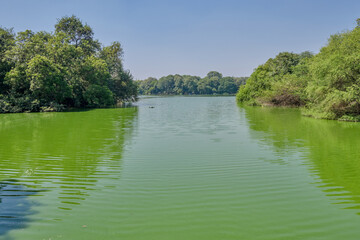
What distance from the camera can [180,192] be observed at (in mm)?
6500

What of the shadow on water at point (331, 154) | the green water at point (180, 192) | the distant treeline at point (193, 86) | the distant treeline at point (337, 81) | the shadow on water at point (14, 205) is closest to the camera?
the green water at point (180, 192)

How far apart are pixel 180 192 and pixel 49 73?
32.9 m

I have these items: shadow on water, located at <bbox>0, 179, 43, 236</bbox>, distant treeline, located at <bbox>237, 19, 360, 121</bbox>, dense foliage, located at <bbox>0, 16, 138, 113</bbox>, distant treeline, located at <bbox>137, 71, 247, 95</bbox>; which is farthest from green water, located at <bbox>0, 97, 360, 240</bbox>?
distant treeline, located at <bbox>137, 71, 247, 95</bbox>

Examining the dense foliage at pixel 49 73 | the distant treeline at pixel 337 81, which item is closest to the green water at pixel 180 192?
the distant treeline at pixel 337 81

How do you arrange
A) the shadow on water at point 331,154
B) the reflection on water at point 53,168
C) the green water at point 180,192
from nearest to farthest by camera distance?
the green water at point 180,192 < the reflection on water at point 53,168 < the shadow on water at point 331,154

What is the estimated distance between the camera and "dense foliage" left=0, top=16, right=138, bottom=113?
33.9 metres

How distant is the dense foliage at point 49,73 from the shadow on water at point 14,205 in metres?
29.9

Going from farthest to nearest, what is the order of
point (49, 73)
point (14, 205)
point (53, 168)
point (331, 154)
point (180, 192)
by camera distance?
1. point (49, 73)
2. point (331, 154)
3. point (53, 168)
4. point (180, 192)
5. point (14, 205)

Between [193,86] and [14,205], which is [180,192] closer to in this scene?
[14,205]

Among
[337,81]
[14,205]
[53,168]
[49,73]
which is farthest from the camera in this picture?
[49,73]

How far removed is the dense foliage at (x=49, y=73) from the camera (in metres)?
33.9

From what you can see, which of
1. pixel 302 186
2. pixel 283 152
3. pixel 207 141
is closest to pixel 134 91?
pixel 207 141

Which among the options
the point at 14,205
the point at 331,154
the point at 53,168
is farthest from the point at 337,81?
the point at 14,205

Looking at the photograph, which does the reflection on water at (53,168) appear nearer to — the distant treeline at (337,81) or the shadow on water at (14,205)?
the shadow on water at (14,205)
